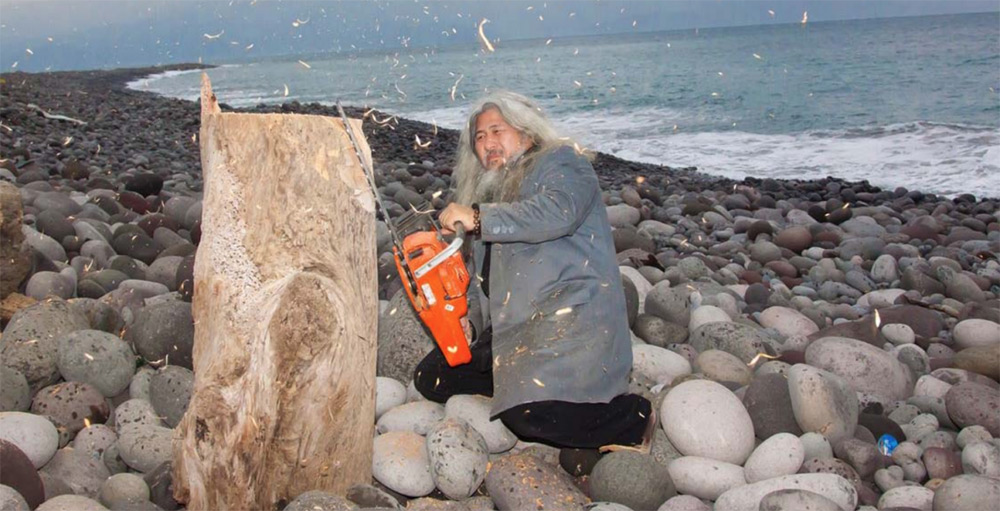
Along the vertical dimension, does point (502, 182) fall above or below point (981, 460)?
above

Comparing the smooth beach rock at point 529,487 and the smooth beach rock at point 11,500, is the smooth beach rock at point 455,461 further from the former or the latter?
the smooth beach rock at point 11,500

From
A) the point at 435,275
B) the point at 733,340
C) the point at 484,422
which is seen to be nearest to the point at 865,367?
the point at 733,340

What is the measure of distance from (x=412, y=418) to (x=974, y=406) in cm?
272

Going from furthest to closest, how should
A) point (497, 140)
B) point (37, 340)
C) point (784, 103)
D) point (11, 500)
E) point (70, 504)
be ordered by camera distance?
1. point (784, 103)
2. point (37, 340)
3. point (497, 140)
4. point (70, 504)
5. point (11, 500)

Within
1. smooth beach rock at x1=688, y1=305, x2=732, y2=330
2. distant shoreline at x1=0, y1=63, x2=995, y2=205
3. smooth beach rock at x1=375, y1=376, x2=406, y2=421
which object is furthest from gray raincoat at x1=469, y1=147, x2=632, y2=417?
distant shoreline at x1=0, y1=63, x2=995, y2=205

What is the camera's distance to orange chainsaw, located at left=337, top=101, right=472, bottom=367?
3.38 meters

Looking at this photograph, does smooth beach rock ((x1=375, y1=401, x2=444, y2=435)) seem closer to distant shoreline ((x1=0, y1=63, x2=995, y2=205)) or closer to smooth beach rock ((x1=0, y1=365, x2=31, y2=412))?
smooth beach rock ((x1=0, y1=365, x2=31, y2=412))

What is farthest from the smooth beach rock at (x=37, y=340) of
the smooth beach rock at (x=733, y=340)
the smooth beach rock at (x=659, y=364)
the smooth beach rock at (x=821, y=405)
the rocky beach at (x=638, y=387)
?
the smooth beach rock at (x=821, y=405)

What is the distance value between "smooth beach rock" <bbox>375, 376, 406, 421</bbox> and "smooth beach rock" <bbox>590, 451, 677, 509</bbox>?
1.15 metres

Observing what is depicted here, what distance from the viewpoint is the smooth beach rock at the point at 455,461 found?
341 cm

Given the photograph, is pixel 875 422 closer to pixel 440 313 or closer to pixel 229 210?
pixel 440 313

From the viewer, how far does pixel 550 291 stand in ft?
11.7

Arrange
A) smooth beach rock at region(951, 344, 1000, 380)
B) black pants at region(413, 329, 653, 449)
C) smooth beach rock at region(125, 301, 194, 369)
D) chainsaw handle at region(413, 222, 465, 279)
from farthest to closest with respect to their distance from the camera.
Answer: smooth beach rock at region(951, 344, 1000, 380) → smooth beach rock at region(125, 301, 194, 369) → black pants at region(413, 329, 653, 449) → chainsaw handle at region(413, 222, 465, 279)

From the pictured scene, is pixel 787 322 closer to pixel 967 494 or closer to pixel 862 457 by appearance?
pixel 862 457
